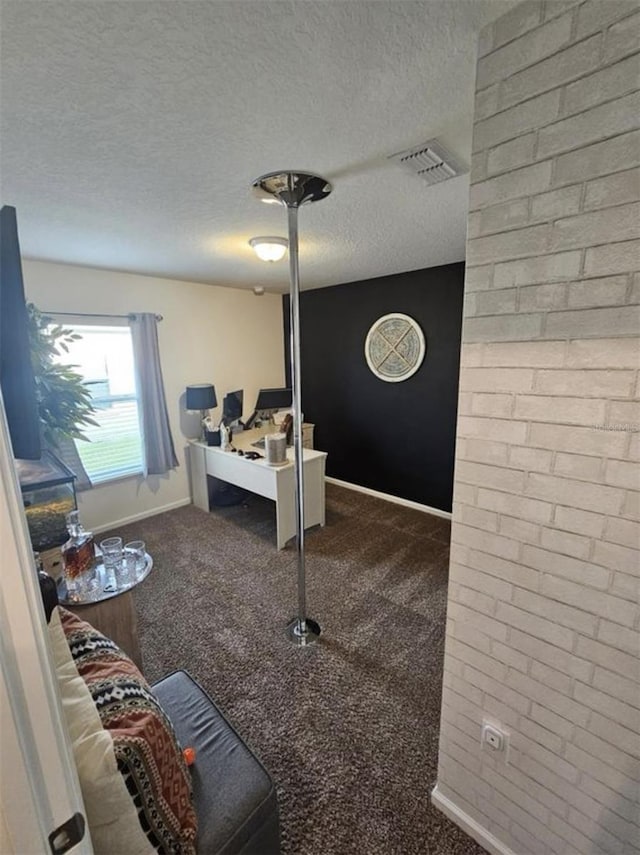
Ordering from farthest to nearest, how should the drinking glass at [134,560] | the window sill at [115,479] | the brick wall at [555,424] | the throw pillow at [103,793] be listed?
the window sill at [115,479]
the drinking glass at [134,560]
the brick wall at [555,424]
the throw pillow at [103,793]

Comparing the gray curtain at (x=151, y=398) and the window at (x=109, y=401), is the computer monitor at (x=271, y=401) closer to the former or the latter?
the gray curtain at (x=151, y=398)

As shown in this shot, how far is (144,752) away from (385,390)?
11.5ft

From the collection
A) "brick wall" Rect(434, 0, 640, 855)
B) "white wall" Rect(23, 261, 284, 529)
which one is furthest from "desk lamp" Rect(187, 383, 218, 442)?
"brick wall" Rect(434, 0, 640, 855)

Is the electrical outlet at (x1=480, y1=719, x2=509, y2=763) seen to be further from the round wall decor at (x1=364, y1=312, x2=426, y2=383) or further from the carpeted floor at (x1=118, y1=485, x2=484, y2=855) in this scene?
the round wall decor at (x1=364, y1=312, x2=426, y2=383)

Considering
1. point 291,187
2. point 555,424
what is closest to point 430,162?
point 291,187

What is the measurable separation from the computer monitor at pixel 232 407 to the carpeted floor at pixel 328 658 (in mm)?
1156

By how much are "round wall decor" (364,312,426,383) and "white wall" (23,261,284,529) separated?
1418 millimetres

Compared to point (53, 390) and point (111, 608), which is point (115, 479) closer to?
point (53, 390)

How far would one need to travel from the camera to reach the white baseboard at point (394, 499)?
364 centimetres

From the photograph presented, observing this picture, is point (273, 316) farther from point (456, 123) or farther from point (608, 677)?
point (608, 677)

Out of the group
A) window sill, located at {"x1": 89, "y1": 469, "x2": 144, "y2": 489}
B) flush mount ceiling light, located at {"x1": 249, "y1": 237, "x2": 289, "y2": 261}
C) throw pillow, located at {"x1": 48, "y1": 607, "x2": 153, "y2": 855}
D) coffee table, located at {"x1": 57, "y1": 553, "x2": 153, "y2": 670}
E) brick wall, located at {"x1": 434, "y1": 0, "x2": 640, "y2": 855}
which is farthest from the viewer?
window sill, located at {"x1": 89, "y1": 469, "x2": 144, "y2": 489}

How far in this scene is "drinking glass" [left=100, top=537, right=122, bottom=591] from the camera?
1695 mm

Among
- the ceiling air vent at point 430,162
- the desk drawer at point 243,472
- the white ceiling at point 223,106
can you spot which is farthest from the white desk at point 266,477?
the ceiling air vent at point 430,162

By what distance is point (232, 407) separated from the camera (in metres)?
4.02
